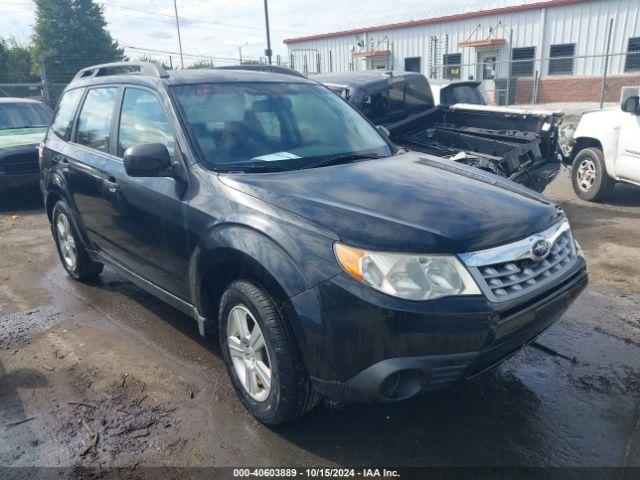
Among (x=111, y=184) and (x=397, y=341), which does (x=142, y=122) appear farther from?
(x=397, y=341)

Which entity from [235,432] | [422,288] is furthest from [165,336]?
[422,288]

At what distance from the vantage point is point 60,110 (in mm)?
5086

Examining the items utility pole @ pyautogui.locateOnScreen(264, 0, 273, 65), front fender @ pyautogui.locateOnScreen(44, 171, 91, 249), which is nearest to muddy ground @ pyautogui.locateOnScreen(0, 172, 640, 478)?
front fender @ pyautogui.locateOnScreen(44, 171, 91, 249)

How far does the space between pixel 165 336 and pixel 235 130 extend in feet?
5.49

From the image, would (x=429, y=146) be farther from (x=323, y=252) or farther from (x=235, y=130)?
(x=323, y=252)

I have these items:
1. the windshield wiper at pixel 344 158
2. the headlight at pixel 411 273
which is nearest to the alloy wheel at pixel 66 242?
the windshield wiper at pixel 344 158

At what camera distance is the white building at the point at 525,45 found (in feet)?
69.6

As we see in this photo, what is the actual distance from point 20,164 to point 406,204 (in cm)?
769

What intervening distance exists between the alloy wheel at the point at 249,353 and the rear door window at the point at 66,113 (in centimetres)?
289

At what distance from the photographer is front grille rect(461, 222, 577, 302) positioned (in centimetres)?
235

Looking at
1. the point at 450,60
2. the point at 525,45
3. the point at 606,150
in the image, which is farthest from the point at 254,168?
the point at 450,60

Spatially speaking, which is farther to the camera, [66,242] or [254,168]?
[66,242]

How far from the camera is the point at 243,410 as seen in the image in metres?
3.04

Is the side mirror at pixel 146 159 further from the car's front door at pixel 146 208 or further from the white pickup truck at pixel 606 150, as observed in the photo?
the white pickup truck at pixel 606 150
